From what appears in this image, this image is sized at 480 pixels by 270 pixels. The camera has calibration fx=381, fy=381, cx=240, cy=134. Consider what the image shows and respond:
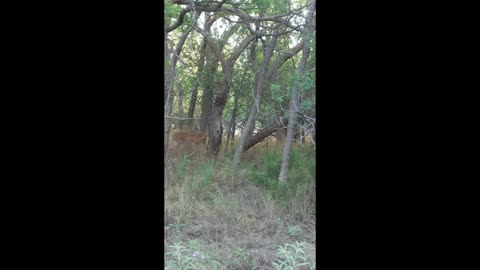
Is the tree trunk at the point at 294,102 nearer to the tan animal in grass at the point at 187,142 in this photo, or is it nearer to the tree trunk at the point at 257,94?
the tree trunk at the point at 257,94

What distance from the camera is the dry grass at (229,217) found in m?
1.88

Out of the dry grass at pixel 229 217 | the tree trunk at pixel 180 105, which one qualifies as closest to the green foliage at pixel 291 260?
the dry grass at pixel 229 217

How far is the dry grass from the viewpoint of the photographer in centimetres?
188

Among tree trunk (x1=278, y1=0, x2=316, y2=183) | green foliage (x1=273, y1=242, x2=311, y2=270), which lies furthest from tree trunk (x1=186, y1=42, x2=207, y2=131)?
green foliage (x1=273, y1=242, x2=311, y2=270)

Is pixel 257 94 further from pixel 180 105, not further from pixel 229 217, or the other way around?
pixel 229 217

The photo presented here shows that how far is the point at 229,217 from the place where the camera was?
2330 millimetres

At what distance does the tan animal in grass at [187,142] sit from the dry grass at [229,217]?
0.68 ft

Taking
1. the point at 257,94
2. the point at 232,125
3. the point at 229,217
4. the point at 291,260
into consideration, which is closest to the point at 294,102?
the point at 257,94

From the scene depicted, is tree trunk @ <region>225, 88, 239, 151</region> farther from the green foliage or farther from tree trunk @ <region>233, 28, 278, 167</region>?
the green foliage
